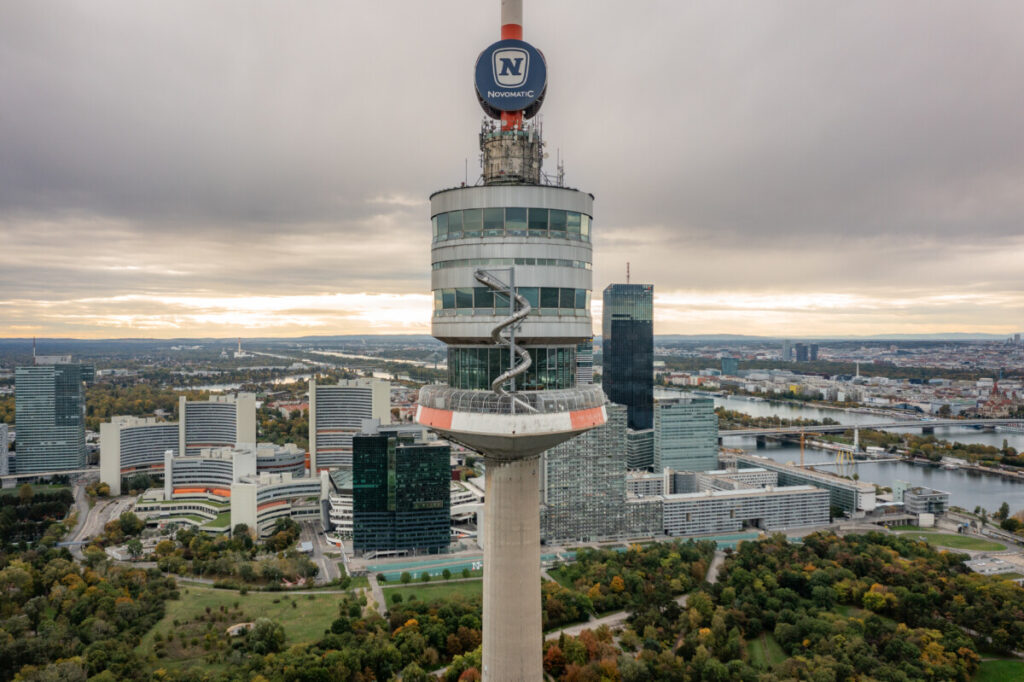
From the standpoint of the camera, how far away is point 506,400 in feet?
57.2

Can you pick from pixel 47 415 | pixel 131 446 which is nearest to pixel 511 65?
pixel 131 446

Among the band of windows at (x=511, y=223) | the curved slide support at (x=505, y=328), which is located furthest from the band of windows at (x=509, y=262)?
the band of windows at (x=511, y=223)

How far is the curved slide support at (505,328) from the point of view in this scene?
1683 centimetres

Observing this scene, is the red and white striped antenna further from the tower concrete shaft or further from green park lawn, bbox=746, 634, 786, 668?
green park lawn, bbox=746, 634, 786, 668

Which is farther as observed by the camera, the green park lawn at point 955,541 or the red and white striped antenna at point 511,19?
the green park lawn at point 955,541

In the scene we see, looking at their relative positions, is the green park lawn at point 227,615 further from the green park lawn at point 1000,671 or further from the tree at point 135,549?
the green park lawn at point 1000,671

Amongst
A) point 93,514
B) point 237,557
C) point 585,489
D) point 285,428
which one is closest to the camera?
point 237,557

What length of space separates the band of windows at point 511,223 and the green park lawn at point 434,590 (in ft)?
119

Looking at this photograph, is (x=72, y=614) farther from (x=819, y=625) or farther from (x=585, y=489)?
A: (x=819, y=625)

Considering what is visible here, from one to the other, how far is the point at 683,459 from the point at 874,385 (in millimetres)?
124329

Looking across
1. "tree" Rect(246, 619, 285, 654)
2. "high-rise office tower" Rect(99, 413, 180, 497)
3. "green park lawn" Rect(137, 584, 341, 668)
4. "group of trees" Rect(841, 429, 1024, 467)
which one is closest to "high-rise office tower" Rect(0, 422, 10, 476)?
"high-rise office tower" Rect(99, 413, 180, 497)

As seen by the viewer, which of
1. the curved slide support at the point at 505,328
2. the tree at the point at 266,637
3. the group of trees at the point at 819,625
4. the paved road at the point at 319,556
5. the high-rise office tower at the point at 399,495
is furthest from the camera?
the high-rise office tower at the point at 399,495

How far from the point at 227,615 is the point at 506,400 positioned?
36.5 metres

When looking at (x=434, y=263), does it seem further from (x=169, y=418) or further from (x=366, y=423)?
(x=169, y=418)
